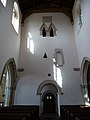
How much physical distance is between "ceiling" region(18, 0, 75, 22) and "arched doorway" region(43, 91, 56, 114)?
293 inches

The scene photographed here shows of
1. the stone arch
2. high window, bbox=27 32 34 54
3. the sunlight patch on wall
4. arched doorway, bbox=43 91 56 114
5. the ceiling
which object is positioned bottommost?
arched doorway, bbox=43 91 56 114

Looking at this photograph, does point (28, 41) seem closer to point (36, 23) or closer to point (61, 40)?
point (36, 23)

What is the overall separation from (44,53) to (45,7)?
3.82 meters

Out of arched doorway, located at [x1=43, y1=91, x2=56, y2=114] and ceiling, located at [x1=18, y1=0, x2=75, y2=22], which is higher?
ceiling, located at [x1=18, y1=0, x2=75, y2=22]

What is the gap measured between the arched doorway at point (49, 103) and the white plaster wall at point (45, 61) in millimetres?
5209

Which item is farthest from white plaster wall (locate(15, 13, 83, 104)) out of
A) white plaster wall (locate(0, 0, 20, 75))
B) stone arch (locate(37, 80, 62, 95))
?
white plaster wall (locate(0, 0, 20, 75))

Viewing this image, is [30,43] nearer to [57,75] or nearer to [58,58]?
[58,58]

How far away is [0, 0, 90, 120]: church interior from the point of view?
696 cm

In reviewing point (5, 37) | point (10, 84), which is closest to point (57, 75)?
point (10, 84)

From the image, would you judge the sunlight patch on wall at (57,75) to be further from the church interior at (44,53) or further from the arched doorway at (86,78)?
the arched doorway at (86,78)

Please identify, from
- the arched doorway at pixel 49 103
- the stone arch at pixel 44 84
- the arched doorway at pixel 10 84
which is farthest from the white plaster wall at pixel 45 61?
the arched doorway at pixel 49 103

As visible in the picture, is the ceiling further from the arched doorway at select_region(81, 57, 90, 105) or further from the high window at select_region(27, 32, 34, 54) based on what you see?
the arched doorway at select_region(81, 57, 90, 105)

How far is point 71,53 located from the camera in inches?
336

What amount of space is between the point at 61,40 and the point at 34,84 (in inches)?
138
